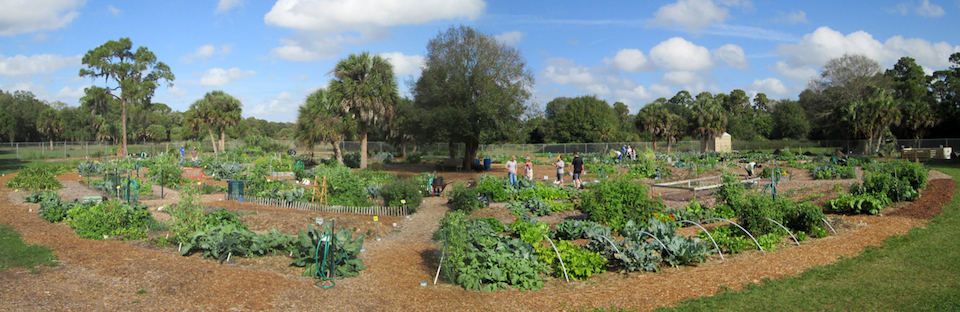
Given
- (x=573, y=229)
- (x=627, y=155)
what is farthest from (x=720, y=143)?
(x=573, y=229)

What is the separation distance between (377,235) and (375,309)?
5.05 metres

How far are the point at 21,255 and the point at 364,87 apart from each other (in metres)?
22.1

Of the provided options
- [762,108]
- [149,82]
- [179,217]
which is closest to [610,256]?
[179,217]

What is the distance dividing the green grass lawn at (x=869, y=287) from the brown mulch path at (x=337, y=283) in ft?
0.90

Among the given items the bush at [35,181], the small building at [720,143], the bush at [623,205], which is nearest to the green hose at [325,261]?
the bush at [623,205]

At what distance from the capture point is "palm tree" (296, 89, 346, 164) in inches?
1286

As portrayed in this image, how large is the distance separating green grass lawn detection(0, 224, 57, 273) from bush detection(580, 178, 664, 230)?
366 inches

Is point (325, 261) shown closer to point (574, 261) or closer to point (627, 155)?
point (574, 261)

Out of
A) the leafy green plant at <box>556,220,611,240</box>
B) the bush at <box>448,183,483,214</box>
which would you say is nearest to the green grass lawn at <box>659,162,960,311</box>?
the leafy green plant at <box>556,220,611,240</box>

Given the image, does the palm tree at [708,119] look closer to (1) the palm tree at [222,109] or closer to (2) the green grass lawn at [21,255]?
(1) the palm tree at [222,109]

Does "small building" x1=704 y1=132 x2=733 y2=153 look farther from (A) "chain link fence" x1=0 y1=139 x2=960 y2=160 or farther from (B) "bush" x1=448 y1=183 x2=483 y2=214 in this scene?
(B) "bush" x1=448 y1=183 x2=483 y2=214

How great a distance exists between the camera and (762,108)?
98.3 meters

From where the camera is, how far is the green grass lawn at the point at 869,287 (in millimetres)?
6105

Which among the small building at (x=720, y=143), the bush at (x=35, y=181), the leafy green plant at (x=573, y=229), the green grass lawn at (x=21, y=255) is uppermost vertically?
the small building at (x=720, y=143)
